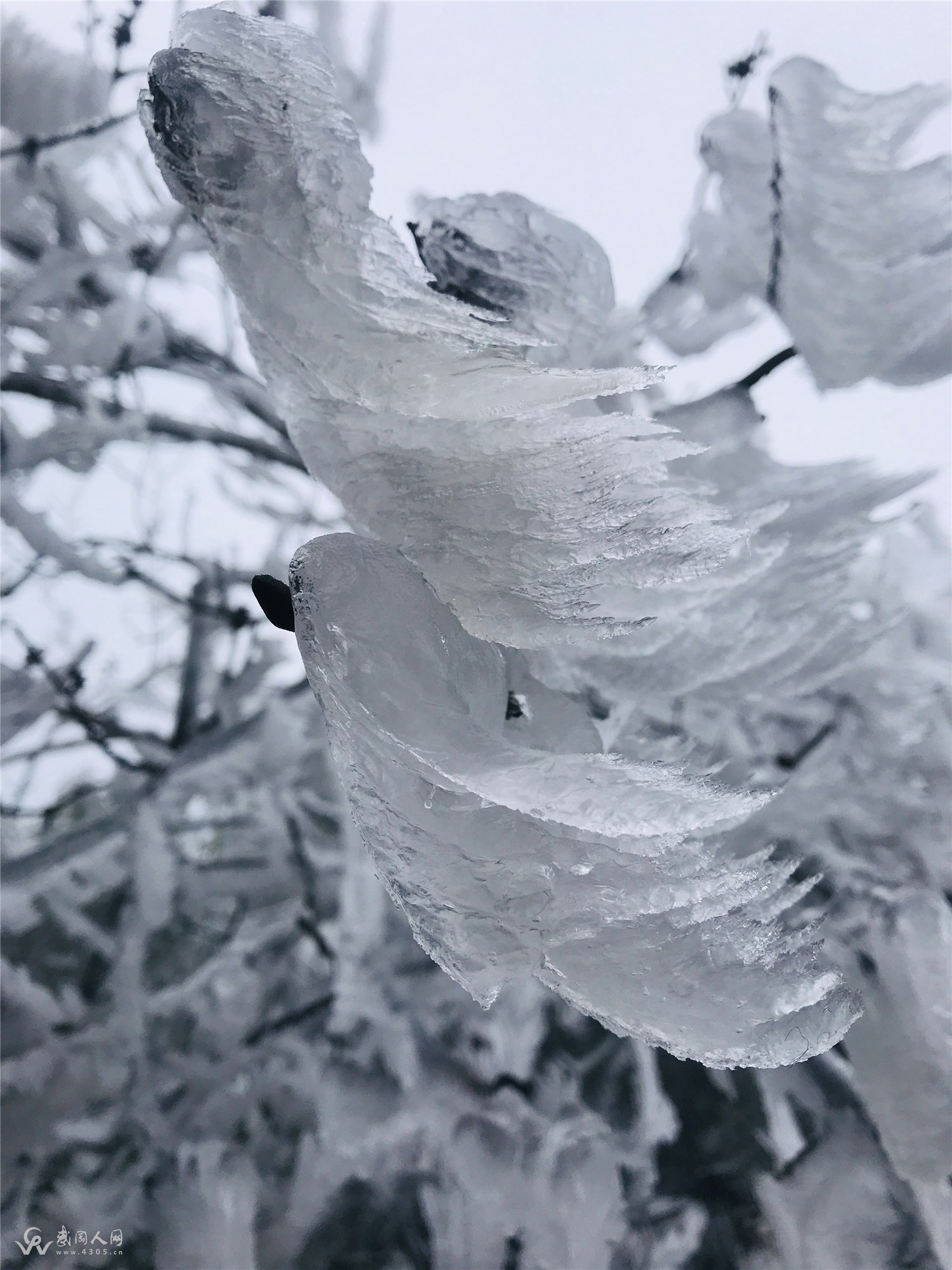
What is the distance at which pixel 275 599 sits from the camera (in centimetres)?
34

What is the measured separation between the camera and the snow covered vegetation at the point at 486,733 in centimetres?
33

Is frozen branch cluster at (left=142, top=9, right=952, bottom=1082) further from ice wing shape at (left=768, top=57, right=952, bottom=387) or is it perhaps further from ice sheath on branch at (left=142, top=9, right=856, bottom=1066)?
ice wing shape at (left=768, top=57, right=952, bottom=387)

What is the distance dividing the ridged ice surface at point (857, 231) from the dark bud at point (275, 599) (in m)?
0.59

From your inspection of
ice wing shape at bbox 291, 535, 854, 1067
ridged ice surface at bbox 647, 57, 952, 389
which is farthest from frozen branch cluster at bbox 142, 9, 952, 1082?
ridged ice surface at bbox 647, 57, 952, 389

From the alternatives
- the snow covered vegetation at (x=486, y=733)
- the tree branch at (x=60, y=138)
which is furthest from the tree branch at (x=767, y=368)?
the tree branch at (x=60, y=138)

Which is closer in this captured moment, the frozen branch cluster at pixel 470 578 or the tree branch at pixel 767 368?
the frozen branch cluster at pixel 470 578

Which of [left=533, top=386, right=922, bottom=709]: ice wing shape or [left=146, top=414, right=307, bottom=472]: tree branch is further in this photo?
[left=146, top=414, right=307, bottom=472]: tree branch


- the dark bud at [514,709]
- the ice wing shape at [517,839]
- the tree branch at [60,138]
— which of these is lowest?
the ice wing shape at [517,839]

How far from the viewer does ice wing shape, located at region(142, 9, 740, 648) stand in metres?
0.33

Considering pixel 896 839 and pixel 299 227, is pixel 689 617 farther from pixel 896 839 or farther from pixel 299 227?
pixel 896 839

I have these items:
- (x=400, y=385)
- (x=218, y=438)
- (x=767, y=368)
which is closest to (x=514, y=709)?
(x=400, y=385)

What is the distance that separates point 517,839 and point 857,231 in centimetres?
65

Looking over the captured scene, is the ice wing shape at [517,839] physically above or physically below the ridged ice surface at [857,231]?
below

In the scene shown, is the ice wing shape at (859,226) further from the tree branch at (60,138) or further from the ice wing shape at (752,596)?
the tree branch at (60,138)
